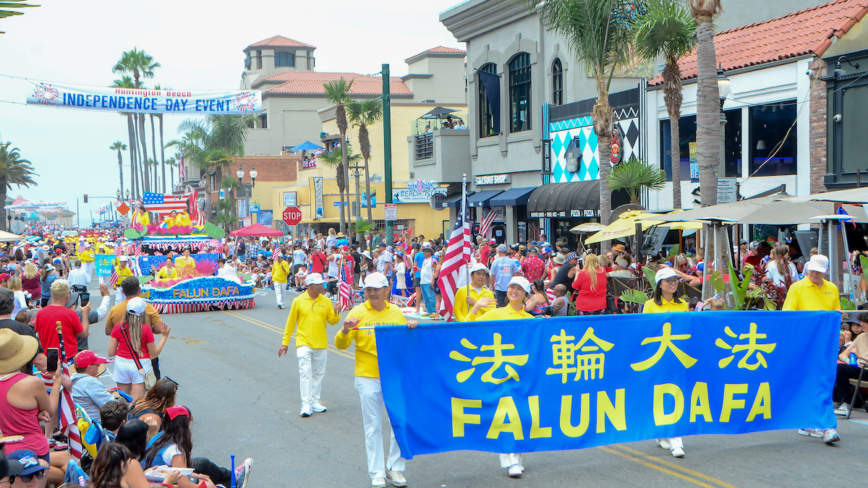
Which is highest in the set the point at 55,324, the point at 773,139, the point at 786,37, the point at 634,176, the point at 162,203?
the point at 786,37

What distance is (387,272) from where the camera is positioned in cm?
2264

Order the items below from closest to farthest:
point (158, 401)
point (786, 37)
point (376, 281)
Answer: point (158, 401) < point (376, 281) < point (786, 37)

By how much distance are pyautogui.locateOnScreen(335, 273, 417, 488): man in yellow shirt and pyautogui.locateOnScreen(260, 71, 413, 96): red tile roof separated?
2334 inches

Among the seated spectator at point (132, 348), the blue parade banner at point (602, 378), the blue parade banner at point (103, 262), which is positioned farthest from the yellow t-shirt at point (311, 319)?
the blue parade banner at point (103, 262)

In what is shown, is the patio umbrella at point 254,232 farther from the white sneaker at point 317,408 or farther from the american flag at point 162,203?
the white sneaker at point 317,408

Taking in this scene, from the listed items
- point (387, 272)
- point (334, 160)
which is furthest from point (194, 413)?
point (334, 160)

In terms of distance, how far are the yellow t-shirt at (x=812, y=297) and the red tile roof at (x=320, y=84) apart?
57.7 metres

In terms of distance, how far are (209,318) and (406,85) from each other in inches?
1928

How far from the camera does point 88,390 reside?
693 centimetres

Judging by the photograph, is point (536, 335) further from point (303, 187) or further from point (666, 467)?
point (303, 187)

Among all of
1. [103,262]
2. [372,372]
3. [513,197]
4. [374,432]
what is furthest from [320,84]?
[374,432]

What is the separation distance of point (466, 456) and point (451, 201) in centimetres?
2778

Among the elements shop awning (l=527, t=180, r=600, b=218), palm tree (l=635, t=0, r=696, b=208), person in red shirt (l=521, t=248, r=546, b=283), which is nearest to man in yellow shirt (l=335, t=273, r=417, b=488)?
person in red shirt (l=521, t=248, r=546, b=283)

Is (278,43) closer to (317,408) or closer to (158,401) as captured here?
(317,408)
